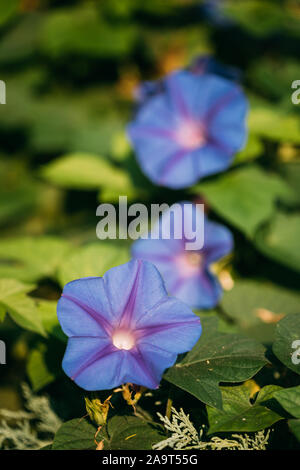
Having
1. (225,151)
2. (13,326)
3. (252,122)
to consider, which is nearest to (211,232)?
(225,151)

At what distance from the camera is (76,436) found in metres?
0.81

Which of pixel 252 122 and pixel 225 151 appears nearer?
pixel 225 151

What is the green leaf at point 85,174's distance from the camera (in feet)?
5.86

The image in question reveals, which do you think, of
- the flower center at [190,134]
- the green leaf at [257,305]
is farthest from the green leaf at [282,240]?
the flower center at [190,134]

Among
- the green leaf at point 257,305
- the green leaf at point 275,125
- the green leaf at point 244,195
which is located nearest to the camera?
the green leaf at point 257,305

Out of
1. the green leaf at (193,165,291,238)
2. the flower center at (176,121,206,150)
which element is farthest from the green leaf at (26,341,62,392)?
the flower center at (176,121,206,150)

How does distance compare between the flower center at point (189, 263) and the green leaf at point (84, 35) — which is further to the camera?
the green leaf at point (84, 35)

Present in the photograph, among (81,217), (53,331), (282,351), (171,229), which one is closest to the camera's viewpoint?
(282,351)

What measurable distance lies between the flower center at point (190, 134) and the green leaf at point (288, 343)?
37.2 inches

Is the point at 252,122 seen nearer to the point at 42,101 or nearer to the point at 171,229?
the point at 171,229

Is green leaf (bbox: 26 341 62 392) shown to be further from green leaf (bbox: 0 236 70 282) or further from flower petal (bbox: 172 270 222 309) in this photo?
flower petal (bbox: 172 270 222 309)

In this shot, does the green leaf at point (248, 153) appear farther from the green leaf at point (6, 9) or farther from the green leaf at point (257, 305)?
the green leaf at point (6, 9)

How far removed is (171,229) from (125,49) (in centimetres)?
152

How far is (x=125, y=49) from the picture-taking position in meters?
2.53
